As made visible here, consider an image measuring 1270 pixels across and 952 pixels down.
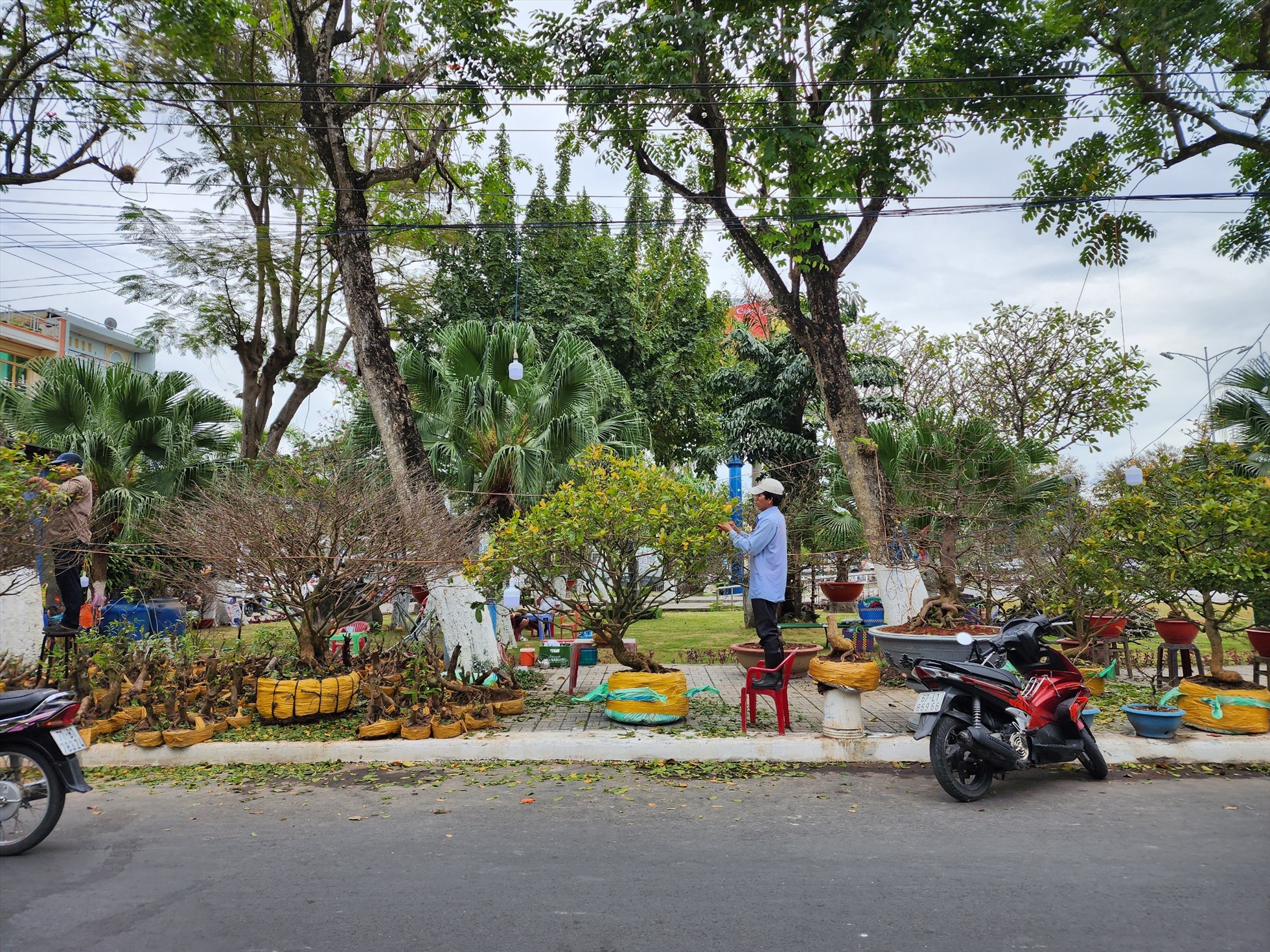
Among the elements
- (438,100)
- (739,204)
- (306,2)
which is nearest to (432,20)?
(438,100)

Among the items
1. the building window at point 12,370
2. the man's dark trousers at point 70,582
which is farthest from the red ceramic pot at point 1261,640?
the building window at point 12,370

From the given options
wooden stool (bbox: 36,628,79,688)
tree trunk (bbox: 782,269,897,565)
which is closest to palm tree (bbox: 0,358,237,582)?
wooden stool (bbox: 36,628,79,688)

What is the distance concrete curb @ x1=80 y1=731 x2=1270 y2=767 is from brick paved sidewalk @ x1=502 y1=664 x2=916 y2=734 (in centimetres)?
48

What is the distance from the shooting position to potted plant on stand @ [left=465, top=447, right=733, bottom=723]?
7422mm

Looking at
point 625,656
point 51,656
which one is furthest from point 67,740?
point 51,656

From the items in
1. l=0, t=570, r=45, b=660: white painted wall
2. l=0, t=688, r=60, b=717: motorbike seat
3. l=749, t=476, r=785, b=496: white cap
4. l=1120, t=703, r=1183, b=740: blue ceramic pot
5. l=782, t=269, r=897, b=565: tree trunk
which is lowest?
l=1120, t=703, r=1183, b=740: blue ceramic pot

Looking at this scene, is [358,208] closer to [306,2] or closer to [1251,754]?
[306,2]

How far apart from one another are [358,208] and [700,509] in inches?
238

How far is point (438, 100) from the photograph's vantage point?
40.0 ft

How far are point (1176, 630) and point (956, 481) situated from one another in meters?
3.08

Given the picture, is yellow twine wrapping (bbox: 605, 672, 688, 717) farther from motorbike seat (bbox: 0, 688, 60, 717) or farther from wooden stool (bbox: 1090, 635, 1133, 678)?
wooden stool (bbox: 1090, 635, 1133, 678)

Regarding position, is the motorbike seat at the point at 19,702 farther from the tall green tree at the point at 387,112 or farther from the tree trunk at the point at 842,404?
the tree trunk at the point at 842,404

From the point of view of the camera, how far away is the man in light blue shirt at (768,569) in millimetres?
7270

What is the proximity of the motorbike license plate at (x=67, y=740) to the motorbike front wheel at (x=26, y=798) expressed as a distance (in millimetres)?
111
